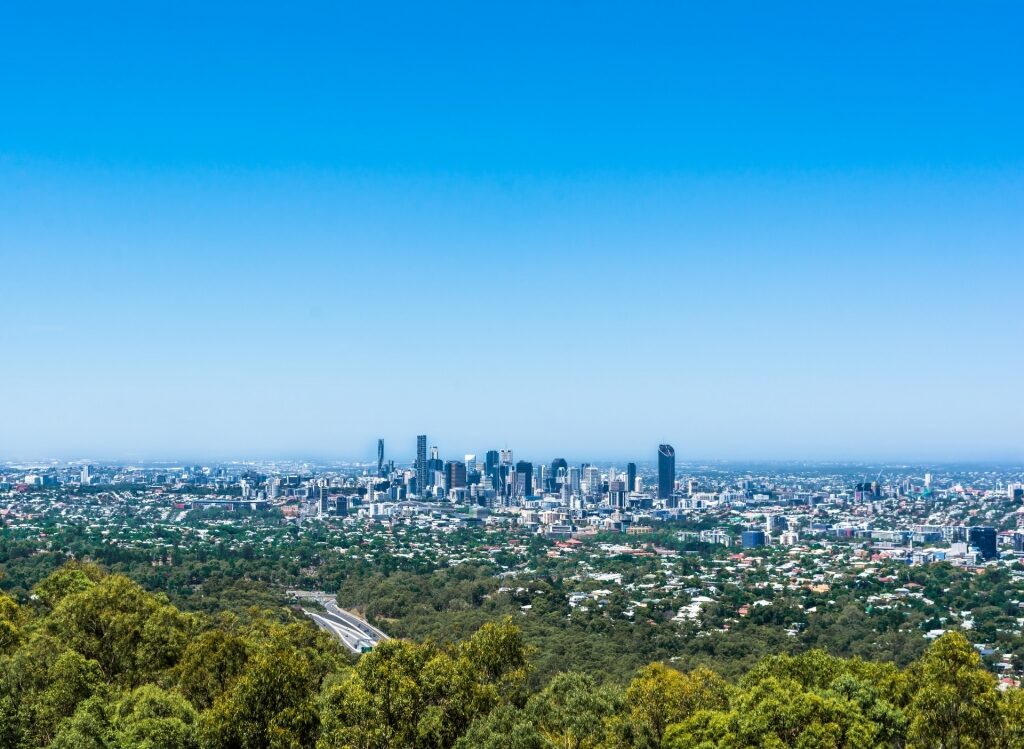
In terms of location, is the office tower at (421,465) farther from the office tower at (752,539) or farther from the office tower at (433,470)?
the office tower at (752,539)

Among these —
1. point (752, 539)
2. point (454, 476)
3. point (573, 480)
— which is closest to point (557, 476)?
point (573, 480)

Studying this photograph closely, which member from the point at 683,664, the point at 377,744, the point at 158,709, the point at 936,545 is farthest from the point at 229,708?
the point at 936,545

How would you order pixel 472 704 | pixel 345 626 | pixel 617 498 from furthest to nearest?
pixel 617 498 → pixel 345 626 → pixel 472 704

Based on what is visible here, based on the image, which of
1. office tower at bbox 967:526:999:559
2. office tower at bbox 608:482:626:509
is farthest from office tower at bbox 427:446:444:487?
office tower at bbox 967:526:999:559

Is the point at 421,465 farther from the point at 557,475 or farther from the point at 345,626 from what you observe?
the point at 345,626

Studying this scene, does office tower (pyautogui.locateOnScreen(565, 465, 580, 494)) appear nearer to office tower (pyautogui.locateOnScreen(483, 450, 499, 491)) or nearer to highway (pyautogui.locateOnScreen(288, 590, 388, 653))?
office tower (pyautogui.locateOnScreen(483, 450, 499, 491))
